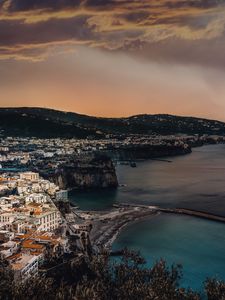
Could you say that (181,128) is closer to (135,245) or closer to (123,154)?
(123,154)

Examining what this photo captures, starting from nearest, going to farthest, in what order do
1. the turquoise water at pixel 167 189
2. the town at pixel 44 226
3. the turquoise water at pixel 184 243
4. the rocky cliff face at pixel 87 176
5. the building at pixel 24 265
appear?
the building at pixel 24 265 < the town at pixel 44 226 < the turquoise water at pixel 184 243 < the turquoise water at pixel 167 189 < the rocky cliff face at pixel 87 176

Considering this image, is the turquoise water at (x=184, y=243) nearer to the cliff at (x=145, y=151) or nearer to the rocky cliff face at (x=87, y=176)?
the rocky cliff face at (x=87, y=176)

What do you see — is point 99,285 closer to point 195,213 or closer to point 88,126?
point 195,213

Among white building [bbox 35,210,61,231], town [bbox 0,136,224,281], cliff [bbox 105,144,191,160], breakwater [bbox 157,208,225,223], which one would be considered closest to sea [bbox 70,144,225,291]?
breakwater [bbox 157,208,225,223]

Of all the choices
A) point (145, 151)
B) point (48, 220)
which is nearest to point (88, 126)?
point (145, 151)

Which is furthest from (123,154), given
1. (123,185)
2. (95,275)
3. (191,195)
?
(95,275)

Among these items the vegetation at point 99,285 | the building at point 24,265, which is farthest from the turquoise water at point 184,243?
the building at point 24,265
